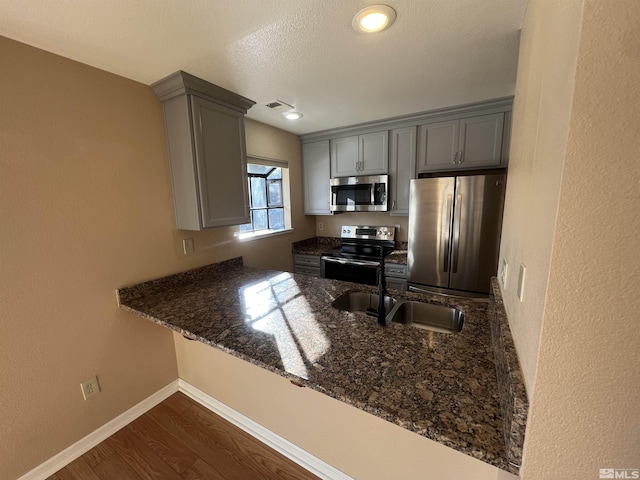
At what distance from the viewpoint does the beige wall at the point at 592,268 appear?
439 mm

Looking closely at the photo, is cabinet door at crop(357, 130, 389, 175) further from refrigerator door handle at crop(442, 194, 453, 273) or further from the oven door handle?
the oven door handle

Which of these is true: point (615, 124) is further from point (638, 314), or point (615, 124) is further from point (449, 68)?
point (449, 68)

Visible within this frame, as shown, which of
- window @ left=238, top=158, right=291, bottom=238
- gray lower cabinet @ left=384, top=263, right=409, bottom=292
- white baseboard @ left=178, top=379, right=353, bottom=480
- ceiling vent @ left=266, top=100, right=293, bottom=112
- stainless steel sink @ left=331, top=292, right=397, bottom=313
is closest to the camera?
white baseboard @ left=178, top=379, right=353, bottom=480

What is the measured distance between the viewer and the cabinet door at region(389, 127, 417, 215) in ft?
9.11

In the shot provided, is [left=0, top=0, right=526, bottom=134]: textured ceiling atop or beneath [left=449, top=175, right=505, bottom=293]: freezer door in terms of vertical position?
atop

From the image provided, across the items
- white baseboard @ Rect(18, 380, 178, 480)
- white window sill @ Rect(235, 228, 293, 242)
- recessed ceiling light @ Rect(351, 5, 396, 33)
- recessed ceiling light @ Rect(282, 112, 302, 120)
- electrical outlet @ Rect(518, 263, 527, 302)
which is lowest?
white baseboard @ Rect(18, 380, 178, 480)

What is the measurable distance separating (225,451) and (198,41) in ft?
7.79

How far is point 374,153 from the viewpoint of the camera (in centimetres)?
297

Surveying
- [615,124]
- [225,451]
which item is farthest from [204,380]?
[615,124]

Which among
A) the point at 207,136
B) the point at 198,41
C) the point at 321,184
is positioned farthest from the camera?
the point at 321,184

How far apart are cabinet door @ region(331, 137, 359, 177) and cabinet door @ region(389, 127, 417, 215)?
43cm

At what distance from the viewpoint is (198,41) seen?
1.34 meters

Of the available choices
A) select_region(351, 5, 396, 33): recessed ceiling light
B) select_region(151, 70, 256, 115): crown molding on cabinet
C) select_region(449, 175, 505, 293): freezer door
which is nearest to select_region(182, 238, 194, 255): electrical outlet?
select_region(151, 70, 256, 115): crown molding on cabinet

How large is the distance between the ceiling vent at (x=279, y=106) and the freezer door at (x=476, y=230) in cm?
166
